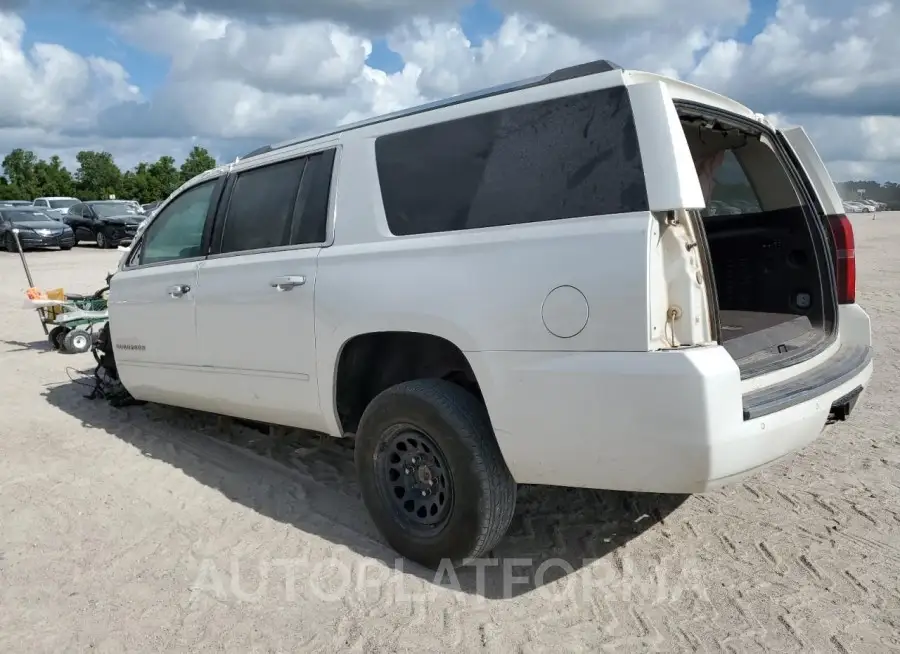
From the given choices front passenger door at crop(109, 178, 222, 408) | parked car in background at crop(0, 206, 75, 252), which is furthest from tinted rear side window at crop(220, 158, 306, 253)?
parked car in background at crop(0, 206, 75, 252)

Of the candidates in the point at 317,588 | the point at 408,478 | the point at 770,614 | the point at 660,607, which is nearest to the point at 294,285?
the point at 408,478

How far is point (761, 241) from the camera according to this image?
14.3 ft

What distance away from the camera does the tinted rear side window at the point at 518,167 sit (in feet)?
9.27

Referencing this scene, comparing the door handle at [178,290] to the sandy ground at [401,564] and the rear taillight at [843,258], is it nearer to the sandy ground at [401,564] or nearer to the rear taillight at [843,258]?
the sandy ground at [401,564]

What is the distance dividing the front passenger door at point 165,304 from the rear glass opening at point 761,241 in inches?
120

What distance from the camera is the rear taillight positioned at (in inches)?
159

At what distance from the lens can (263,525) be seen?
3979 millimetres

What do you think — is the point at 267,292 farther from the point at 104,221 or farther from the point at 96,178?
the point at 96,178

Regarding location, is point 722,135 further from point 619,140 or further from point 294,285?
point 294,285

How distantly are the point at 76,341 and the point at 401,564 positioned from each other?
676cm

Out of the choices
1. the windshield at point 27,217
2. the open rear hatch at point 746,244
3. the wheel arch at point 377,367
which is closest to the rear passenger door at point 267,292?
the wheel arch at point 377,367

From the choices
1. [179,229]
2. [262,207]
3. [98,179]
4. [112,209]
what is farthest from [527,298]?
[98,179]

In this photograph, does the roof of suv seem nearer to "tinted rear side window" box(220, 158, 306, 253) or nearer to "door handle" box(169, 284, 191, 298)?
"tinted rear side window" box(220, 158, 306, 253)

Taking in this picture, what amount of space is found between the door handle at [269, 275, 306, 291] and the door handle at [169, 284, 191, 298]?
3.11 feet
